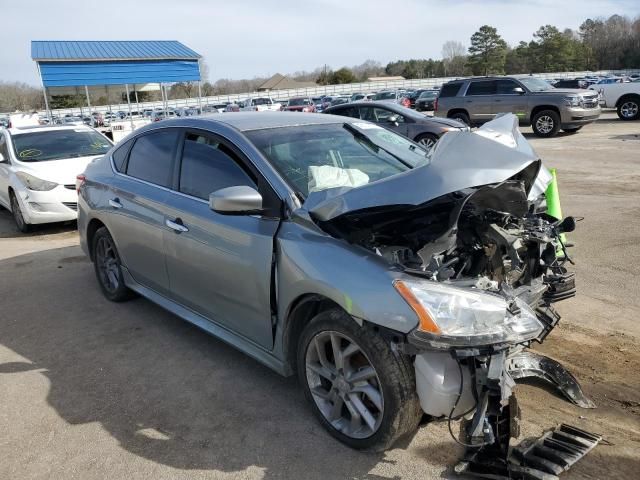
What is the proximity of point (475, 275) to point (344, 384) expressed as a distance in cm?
97

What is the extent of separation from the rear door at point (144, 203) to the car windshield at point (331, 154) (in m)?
0.99

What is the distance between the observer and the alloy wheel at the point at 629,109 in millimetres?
20656

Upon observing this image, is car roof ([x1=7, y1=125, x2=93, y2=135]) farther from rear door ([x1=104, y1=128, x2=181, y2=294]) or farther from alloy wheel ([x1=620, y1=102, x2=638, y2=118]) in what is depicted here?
alloy wheel ([x1=620, y1=102, x2=638, y2=118])

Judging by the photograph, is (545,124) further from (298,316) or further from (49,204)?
(298,316)

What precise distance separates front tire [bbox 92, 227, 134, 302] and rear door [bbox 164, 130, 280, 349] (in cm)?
120

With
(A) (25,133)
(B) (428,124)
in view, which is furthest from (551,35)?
(A) (25,133)

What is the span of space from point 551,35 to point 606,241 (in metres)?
82.0

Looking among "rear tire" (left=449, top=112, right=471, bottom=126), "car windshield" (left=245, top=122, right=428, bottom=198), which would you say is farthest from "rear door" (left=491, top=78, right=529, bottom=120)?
"car windshield" (left=245, top=122, right=428, bottom=198)

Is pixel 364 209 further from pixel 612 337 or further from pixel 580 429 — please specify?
pixel 612 337

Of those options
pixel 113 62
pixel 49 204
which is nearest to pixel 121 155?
pixel 49 204

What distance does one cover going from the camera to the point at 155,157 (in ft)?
14.6

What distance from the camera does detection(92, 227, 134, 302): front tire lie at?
5074 millimetres

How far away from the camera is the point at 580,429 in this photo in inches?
117

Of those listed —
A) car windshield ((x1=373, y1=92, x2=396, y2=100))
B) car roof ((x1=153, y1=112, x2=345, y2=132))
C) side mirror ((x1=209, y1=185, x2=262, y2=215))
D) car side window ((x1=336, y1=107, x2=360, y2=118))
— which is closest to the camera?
side mirror ((x1=209, y1=185, x2=262, y2=215))
